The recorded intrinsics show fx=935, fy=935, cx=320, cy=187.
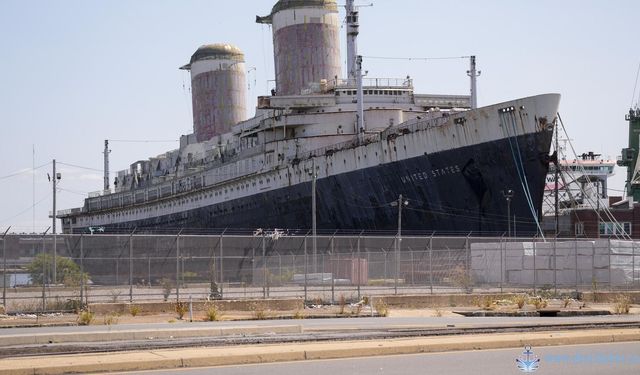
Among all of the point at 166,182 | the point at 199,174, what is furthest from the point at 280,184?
the point at 166,182

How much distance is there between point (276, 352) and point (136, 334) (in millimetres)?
4810

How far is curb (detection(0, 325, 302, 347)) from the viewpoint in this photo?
17.0 meters

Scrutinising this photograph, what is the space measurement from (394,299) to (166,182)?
60.7 metres

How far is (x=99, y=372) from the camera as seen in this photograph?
12258 mm

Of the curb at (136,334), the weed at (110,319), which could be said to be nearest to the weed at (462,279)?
the weed at (110,319)

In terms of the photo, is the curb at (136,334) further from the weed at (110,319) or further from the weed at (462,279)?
the weed at (462,279)

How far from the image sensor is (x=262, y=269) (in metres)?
29.6

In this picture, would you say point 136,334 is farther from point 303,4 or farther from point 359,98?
point 303,4

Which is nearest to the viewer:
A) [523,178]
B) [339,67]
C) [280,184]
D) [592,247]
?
[592,247]

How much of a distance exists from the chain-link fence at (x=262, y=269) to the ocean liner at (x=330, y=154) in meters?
11.4

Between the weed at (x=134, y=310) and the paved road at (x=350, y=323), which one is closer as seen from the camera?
the paved road at (x=350, y=323)

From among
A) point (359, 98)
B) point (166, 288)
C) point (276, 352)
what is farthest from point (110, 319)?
point (359, 98)

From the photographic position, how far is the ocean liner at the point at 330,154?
4919 centimetres

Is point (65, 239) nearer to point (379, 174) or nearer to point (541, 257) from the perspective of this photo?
point (541, 257)
